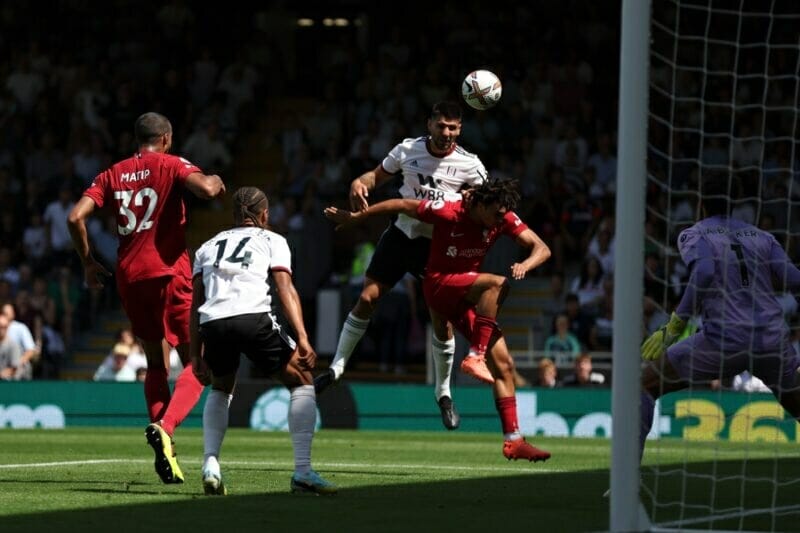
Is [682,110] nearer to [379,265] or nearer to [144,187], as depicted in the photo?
[379,265]

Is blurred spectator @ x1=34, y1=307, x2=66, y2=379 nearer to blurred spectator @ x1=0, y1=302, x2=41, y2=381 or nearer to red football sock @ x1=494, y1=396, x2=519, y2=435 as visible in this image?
blurred spectator @ x1=0, y1=302, x2=41, y2=381

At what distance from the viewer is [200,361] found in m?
10.4

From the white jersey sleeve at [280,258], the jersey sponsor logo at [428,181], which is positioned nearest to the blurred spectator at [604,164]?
the jersey sponsor logo at [428,181]

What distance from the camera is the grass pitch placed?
8.94 meters

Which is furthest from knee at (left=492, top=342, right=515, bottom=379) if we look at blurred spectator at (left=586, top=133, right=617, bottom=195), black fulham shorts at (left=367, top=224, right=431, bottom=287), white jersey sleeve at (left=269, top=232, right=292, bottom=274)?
blurred spectator at (left=586, top=133, right=617, bottom=195)

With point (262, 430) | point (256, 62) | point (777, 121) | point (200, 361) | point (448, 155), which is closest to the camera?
point (200, 361)

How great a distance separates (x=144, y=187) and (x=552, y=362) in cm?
1064

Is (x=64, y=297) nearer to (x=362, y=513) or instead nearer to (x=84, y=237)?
(x=84, y=237)

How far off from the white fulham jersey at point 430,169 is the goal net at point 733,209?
5.08 feet

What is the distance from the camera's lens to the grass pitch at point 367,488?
8.94m

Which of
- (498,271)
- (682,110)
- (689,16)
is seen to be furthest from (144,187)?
(689,16)

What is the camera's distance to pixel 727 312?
10297mm

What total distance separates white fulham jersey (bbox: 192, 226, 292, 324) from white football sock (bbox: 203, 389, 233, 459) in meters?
0.53

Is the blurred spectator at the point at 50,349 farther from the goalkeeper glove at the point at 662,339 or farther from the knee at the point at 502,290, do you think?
the goalkeeper glove at the point at 662,339
